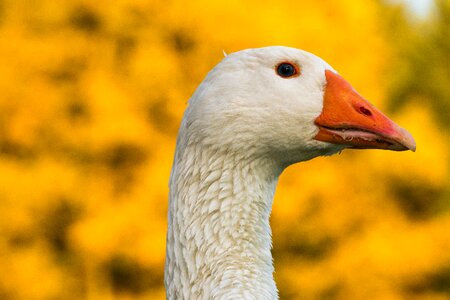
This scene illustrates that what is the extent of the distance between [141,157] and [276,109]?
9.41 metres

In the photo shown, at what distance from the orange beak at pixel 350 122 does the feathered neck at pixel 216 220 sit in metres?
0.30

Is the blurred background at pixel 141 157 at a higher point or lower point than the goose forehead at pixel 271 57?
higher

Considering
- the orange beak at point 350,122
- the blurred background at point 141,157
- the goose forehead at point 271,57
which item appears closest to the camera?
the orange beak at point 350,122

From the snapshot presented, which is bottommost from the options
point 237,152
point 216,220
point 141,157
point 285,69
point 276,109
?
point 216,220

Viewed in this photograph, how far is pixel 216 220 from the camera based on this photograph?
3.25 metres

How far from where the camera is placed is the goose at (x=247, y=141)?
3219 millimetres

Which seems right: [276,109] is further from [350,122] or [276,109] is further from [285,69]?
[350,122]

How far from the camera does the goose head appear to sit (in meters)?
3.25

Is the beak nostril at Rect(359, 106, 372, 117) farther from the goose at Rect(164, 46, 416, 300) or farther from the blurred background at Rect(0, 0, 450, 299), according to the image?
Result: the blurred background at Rect(0, 0, 450, 299)

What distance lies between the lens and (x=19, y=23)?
13.1 meters

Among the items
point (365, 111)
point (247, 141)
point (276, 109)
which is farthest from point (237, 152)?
point (365, 111)

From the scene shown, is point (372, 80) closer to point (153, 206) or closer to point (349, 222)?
point (349, 222)

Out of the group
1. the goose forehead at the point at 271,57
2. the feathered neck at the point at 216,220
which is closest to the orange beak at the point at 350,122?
the goose forehead at the point at 271,57

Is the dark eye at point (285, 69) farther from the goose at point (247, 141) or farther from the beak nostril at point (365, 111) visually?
the beak nostril at point (365, 111)
